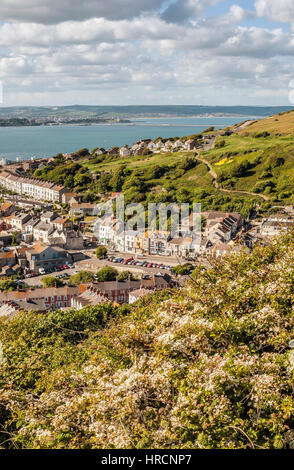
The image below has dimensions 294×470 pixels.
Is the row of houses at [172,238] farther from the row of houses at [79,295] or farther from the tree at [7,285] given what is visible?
the tree at [7,285]

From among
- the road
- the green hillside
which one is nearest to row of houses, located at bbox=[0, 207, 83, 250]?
the road

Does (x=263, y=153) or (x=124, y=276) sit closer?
(x=124, y=276)

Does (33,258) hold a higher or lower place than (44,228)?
lower

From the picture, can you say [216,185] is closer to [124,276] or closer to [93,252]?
[93,252]

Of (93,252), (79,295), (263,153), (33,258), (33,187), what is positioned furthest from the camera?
(33,187)

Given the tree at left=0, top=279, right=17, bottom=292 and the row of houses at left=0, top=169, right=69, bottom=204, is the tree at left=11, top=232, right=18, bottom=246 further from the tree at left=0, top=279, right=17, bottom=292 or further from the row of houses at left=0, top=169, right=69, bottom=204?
the row of houses at left=0, top=169, right=69, bottom=204

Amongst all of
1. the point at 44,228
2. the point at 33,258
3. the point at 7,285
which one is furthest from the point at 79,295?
the point at 44,228

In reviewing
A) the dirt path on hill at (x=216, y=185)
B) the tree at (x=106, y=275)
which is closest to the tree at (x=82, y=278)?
the tree at (x=106, y=275)
